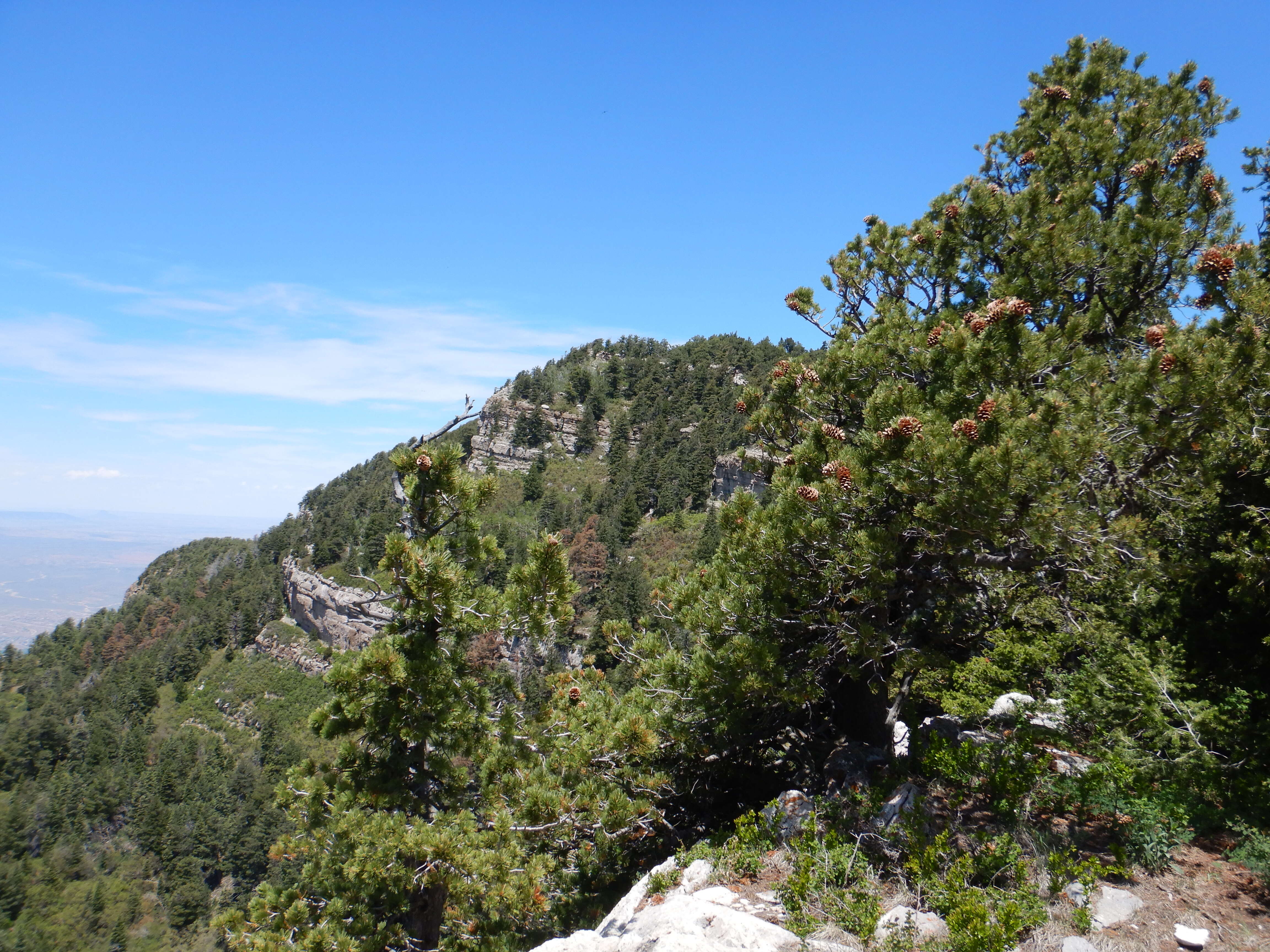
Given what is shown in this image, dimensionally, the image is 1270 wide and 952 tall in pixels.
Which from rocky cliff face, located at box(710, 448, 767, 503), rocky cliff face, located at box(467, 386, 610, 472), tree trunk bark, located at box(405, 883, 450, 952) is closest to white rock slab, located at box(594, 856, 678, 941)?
tree trunk bark, located at box(405, 883, 450, 952)

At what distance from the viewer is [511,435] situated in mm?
102875

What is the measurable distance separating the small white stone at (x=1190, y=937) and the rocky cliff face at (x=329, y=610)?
62812mm

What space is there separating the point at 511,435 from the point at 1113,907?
102 metres

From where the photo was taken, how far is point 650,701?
7.32m

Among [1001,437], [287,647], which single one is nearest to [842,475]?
[1001,437]

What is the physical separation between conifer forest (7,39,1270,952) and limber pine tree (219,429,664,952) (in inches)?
1.7

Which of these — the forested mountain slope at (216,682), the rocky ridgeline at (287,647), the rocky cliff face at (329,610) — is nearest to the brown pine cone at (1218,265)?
the forested mountain slope at (216,682)

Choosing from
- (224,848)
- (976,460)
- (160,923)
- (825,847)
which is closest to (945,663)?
(825,847)

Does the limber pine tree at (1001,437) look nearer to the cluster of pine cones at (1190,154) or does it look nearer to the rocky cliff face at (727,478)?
the cluster of pine cones at (1190,154)

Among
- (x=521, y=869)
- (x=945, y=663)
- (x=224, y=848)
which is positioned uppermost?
(x=945, y=663)

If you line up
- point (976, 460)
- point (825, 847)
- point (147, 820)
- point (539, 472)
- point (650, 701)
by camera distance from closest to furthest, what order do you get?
point (976, 460)
point (825, 847)
point (650, 701)
point (147, 820)
point (539, 472)

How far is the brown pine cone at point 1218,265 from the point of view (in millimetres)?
4945

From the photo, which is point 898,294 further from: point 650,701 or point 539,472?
point 539,472

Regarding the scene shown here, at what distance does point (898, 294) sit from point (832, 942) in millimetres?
6654
